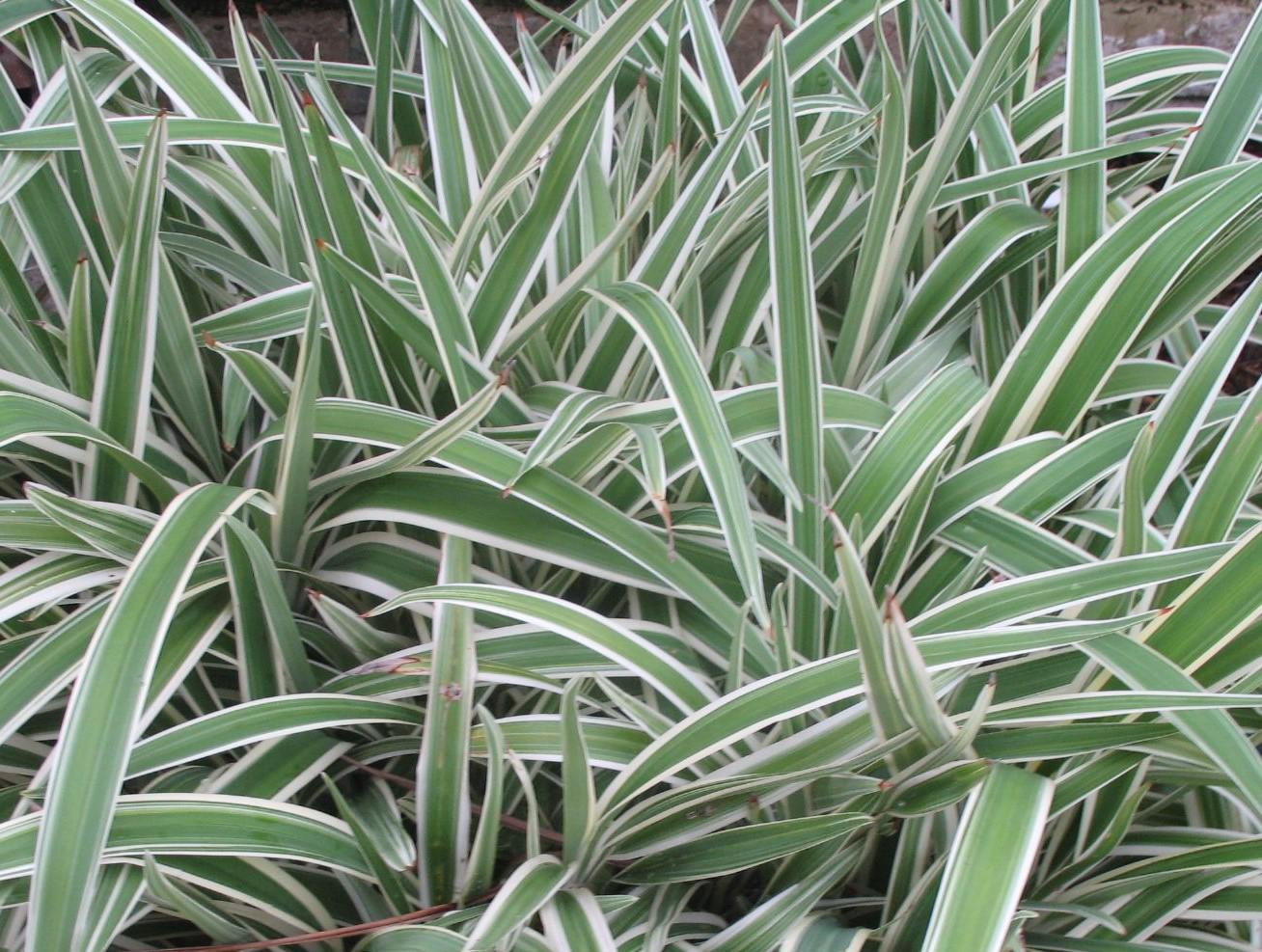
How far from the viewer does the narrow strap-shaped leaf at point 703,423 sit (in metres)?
0.58

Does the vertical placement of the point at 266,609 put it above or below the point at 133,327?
below

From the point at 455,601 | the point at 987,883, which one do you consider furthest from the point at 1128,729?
the point at 455,601

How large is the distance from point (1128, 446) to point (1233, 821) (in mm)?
254

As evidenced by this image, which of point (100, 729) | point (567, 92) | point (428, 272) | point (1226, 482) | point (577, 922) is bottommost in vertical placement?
point (577, 922)

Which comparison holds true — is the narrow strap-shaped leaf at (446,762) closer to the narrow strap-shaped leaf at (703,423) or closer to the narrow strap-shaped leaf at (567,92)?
the narrow strap-shaped leaf at (703,423)

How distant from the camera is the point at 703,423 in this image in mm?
614

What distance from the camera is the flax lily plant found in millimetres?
558

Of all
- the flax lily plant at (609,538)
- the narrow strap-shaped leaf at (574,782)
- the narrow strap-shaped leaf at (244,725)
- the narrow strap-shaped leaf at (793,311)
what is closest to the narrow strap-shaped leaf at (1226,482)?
the flax lily plant at (609,538)

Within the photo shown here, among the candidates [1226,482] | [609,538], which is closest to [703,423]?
[609,538]

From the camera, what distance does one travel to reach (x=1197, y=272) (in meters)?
0.87

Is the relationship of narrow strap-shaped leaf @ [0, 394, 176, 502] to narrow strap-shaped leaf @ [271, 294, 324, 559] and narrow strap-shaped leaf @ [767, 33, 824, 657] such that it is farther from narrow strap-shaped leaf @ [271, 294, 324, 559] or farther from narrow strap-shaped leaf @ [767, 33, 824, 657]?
narrow strap-shaped leaf @ [767, 33, 824, 657]

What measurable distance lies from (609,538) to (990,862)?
0.89ft

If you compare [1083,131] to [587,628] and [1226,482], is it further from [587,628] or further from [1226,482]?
[587,628]

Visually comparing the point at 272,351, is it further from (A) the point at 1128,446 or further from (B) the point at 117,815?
(A) the point at 1128,446
